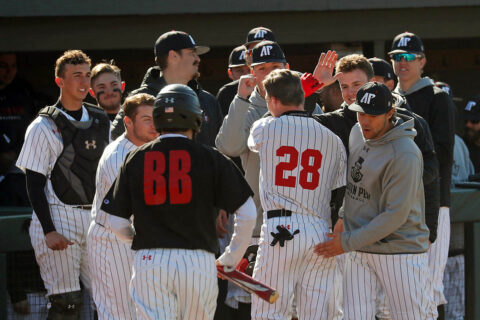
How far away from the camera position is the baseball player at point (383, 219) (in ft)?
15.5

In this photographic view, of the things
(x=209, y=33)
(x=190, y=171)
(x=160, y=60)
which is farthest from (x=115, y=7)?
(x=190, y=171)

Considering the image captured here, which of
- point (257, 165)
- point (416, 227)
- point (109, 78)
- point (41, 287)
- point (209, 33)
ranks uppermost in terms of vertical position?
point (209, 33)

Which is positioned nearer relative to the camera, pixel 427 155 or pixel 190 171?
pixel 190 171

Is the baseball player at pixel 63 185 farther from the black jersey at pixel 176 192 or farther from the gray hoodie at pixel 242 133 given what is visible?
the black jersey at pixel 176 192

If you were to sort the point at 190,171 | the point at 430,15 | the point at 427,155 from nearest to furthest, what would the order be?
the point at 190,171 → the point at 427,155 → the point at 430,15

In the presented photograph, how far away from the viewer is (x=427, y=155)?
524cm

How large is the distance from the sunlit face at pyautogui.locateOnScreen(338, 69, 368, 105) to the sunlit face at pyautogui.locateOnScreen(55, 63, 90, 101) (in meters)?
1.66

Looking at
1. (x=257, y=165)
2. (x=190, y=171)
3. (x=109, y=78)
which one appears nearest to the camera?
(x=190, y=171)

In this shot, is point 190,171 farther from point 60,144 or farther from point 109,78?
point 109,78

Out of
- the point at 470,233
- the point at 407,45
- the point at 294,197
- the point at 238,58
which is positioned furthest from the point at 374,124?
the point at 238,58

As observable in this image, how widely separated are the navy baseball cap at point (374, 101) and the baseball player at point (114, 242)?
119cm

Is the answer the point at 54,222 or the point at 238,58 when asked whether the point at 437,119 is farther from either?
the point at 54,222

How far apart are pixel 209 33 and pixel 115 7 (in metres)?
1.05

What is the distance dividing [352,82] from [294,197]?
1.05 m
